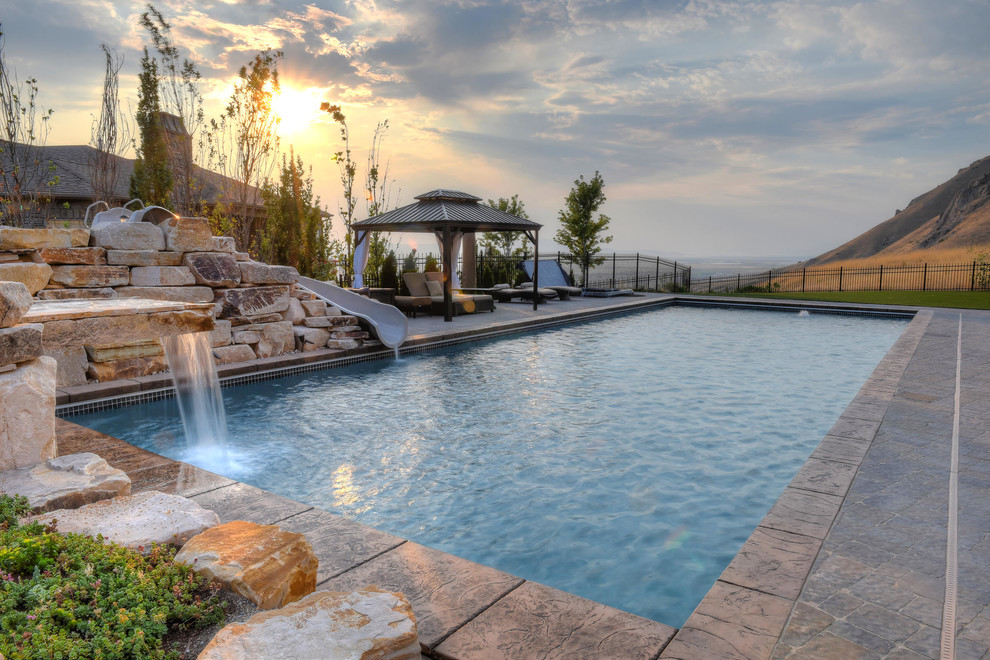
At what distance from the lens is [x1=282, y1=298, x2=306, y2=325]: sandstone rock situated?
27.3 feet

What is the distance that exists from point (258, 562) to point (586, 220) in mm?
21684

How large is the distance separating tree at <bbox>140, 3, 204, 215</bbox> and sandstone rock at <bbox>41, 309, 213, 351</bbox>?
11.4 m

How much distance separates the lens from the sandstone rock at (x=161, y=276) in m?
6.86

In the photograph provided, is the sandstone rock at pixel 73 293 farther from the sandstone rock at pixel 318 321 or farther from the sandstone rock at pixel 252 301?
the sandstone rock at pixel 318 321

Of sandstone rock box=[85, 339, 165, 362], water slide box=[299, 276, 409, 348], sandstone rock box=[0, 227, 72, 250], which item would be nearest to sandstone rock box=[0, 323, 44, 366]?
sandstone rock box=[85, 339, 165, 362]

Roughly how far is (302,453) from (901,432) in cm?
491

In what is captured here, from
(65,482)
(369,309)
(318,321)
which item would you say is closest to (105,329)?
(65,482)

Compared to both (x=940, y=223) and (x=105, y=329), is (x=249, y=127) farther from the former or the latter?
(x=940, y=223)

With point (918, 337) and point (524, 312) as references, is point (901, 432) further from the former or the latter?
point (524, 312)

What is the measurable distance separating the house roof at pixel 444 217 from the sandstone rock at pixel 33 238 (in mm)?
6817

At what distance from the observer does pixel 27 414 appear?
2.83 meters

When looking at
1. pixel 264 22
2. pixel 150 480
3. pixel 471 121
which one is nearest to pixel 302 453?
pixel 150 480

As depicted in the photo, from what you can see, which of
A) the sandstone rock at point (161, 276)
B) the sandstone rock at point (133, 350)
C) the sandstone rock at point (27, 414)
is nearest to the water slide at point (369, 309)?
the sandstone rock at point (161, 276)

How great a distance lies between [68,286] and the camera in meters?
6.33
